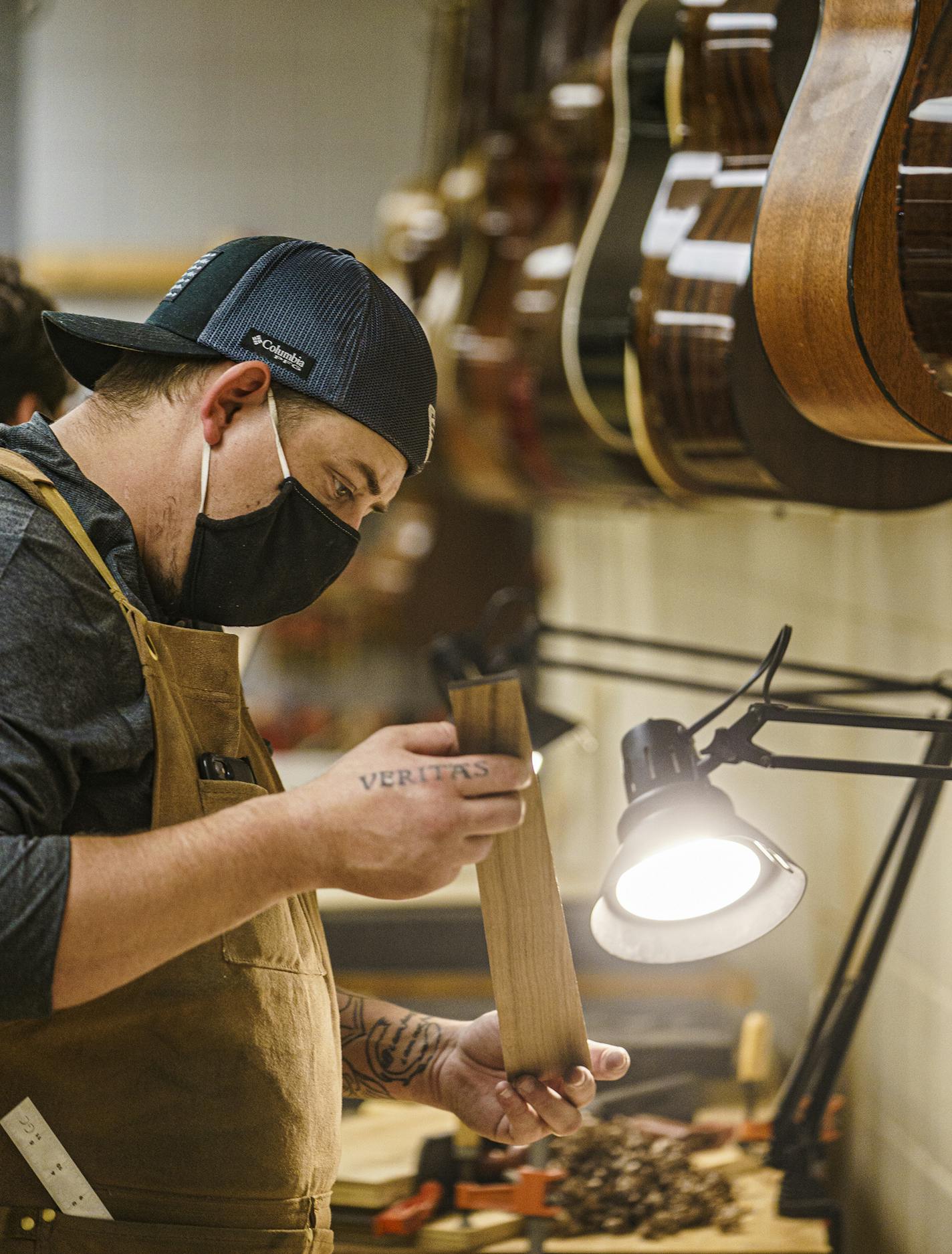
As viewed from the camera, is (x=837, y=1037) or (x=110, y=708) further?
(x=837, y=1037)

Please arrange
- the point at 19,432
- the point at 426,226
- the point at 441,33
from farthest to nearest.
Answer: the point at 441,33
the point at 426,226
the point at 19,432

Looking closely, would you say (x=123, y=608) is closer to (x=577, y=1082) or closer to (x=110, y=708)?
(x=110, y=708)

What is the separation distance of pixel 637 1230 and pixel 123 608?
1.21 meters

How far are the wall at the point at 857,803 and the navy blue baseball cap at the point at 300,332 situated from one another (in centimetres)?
64

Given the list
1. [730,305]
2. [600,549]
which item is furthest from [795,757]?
[600,549]

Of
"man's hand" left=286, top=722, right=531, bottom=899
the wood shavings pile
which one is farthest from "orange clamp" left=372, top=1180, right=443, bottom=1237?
"man's hand" left=286, top=722, right=531, bottom=899

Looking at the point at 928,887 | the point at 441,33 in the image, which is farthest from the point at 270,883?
the point at 441,33

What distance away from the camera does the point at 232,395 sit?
114 centimetres

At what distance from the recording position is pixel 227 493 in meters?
1.15

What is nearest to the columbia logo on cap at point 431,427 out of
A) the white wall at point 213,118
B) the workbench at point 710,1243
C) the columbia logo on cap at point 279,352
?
the columbia logo on cap at point 279,352

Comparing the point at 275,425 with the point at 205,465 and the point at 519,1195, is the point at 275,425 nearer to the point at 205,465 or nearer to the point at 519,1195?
the point at 205,465

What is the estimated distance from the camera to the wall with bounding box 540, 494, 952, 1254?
1.95m

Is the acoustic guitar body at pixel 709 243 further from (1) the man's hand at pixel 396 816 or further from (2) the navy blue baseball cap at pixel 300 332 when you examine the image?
(1) the man's hand at pixel 396 816

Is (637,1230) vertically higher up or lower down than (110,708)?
lower down
